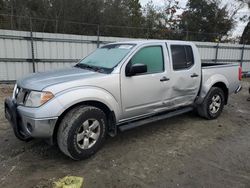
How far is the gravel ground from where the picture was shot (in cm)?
299

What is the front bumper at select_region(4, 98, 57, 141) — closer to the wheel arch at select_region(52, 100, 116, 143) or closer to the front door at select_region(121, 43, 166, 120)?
the wheel arch at select_region(52, 100, 116, 143)

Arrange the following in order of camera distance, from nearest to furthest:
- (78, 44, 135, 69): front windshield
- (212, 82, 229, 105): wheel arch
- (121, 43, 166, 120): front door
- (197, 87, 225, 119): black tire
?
(121, 43, 166, 120): front door
(78, 44, 135, 69): front windshield
(197, 87, 225, 119): black tire
(212, 82, 229, 105): wheel arch

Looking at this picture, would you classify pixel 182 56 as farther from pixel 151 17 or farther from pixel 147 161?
pixel 151 17

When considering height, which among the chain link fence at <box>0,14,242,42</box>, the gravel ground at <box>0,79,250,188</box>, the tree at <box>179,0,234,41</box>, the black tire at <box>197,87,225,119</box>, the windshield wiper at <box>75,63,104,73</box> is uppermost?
the tree at <box>179,0,234,41</box>

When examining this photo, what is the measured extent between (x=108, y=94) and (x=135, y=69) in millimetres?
592

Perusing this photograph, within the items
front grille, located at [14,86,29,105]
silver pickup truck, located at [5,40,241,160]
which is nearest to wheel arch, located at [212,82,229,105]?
silver pickup truck, located at [5,40,241,160]

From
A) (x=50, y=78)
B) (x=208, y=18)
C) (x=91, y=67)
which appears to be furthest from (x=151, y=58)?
(x=208, y=18)

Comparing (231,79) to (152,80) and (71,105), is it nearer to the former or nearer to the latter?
(152,80)

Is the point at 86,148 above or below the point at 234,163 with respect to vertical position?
above

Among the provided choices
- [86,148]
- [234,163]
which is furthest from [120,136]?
[234,163]

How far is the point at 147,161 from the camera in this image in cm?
347

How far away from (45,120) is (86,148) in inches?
30.4

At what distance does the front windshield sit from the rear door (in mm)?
972

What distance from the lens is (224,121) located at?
5398mm
